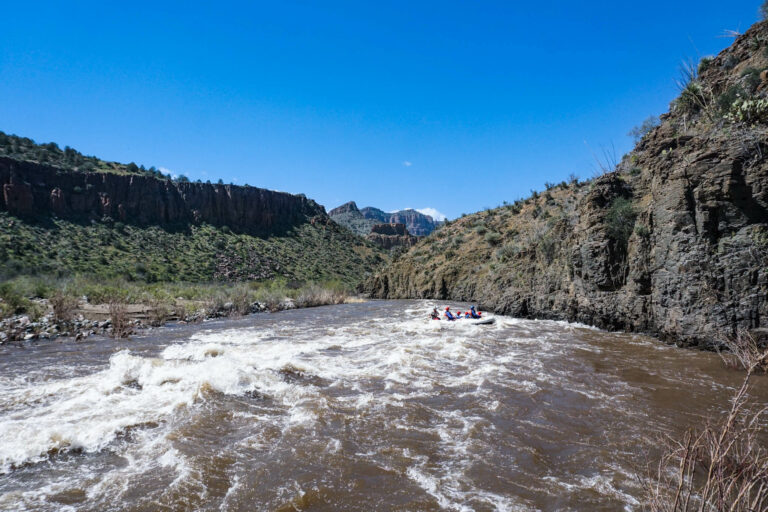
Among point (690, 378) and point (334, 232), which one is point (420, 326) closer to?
point (690, 378)

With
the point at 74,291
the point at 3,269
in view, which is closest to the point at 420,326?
the point at 74,291

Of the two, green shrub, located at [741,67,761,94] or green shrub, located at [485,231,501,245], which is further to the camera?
green shrub, located at [485,231,501,245]

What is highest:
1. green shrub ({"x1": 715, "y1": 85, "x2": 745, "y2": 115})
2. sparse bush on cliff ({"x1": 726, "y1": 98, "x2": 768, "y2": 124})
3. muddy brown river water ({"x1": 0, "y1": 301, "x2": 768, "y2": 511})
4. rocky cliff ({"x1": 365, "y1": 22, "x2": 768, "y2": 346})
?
green shrub ({"x1": 715, "y1": 85, "x2": 745, "y2": 115})

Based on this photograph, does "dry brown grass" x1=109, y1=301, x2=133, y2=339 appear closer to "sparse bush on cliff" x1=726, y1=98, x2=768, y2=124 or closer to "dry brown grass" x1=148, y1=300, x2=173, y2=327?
"dry brown grass" x1=148, y1=300, x2=173, y2=327

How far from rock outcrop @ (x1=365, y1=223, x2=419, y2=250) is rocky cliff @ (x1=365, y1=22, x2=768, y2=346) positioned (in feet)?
223

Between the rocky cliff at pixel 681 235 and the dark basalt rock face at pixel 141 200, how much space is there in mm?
50481

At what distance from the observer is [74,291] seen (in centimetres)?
2167

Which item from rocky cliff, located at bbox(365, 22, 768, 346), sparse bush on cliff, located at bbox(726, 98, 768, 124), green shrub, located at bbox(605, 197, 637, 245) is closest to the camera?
rocky cliff, located at bbox(365, 22, 768, 346)

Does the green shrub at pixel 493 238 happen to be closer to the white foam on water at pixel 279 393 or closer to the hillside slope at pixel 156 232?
the white foam on water at pixel 279 393

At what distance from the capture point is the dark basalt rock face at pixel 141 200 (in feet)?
145

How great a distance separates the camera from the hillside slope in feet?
126

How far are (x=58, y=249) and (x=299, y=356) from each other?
4005 cm

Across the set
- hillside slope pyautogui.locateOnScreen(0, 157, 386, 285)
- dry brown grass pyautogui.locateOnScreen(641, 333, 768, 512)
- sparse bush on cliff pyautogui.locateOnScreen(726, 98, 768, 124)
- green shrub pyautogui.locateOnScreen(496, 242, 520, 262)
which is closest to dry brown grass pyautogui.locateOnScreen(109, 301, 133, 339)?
dry brown grass pyautogui.locateOnScreen(641, 333, 768, 512)

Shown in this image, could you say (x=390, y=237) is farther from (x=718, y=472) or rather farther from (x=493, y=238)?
(x=718, y=472)
